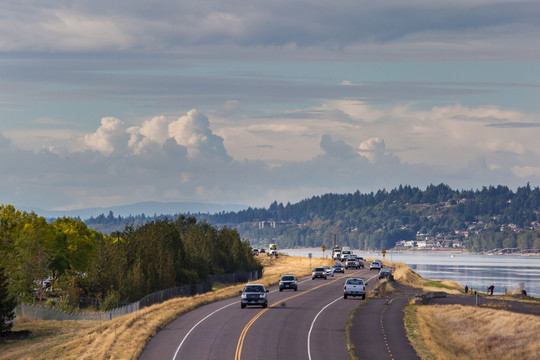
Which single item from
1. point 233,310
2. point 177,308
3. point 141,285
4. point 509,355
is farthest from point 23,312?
point 509,355

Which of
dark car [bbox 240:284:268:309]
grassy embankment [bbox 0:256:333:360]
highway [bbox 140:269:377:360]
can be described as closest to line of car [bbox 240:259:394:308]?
dark car [bbox 240:284:268:309]

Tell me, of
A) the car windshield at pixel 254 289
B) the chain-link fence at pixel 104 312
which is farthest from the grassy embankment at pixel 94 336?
the car windshield at pixel 254 289

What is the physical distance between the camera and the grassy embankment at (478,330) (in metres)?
64.4

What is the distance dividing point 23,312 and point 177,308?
1978 cm

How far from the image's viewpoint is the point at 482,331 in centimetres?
7281

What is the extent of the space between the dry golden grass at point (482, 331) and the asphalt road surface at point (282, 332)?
372 centimetres

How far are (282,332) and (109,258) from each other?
40904 millimetres

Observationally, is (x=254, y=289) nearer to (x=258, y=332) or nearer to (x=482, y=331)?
(x=258, y=332)

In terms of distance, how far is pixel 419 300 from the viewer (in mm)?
80625

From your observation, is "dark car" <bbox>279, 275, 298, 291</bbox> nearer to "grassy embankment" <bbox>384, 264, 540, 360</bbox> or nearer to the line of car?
the line of car

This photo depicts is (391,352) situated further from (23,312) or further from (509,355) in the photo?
(23,312)

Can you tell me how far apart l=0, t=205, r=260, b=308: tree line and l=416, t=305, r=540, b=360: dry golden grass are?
111 ft

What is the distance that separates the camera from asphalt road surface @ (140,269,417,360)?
45.3 metres

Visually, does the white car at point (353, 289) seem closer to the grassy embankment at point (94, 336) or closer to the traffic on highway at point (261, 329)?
the traffic on highway at point (261, 329)
